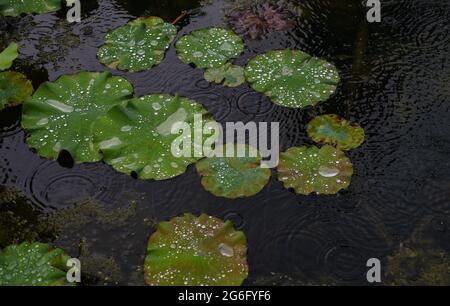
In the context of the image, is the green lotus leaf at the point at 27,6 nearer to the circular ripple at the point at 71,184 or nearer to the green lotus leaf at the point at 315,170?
the circular ripple at the point at 71,184

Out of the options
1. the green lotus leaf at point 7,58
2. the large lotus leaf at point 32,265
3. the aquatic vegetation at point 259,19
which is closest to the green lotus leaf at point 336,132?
the aquatic vegetation at point 259,19

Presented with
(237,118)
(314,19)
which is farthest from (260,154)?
(314,19)

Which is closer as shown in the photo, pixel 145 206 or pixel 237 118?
pixel 145 206

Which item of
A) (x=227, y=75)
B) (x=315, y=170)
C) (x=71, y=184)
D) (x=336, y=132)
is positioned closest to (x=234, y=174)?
(x=315, y=170)

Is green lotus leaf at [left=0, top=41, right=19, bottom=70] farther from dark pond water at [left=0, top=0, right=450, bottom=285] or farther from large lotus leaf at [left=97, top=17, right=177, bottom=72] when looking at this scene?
large lotus leaf at [left=97, top=17, right=177, bottom=72]

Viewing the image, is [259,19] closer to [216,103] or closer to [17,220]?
[216,103]

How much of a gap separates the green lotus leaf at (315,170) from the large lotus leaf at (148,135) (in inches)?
20.2

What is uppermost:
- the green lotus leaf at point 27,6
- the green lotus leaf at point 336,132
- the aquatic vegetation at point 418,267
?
the green lotus leaf at point 27,6

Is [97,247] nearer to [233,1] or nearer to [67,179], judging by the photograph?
[67,179]

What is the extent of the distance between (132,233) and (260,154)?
837 millimetres

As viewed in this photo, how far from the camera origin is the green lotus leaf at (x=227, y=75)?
3225 mm

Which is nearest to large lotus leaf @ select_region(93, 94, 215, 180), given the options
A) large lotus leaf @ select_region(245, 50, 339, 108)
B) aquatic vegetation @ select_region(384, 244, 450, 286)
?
large lotus leaf @ select_region(245, 50, 339, 108)

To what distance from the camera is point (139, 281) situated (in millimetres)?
2418
